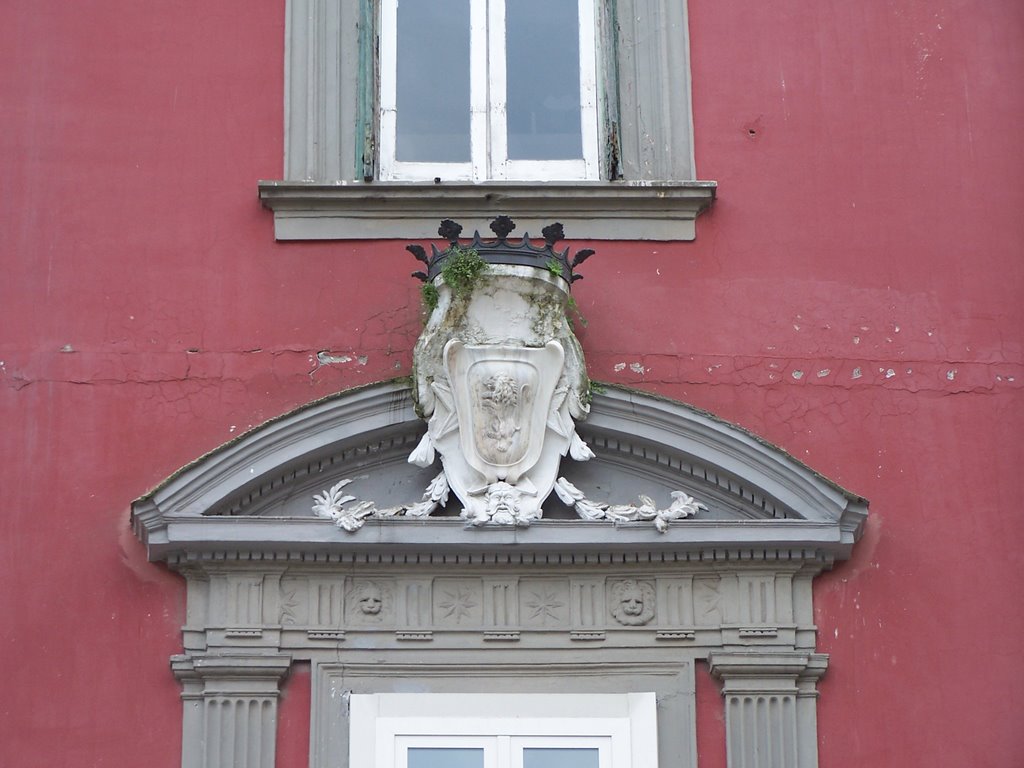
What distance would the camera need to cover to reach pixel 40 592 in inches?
328

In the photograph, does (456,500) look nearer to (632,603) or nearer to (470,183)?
(632,603)

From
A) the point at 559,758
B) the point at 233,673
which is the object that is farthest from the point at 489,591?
the point at 233,673

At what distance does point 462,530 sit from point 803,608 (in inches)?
52.3

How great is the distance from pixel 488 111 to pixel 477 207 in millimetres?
575

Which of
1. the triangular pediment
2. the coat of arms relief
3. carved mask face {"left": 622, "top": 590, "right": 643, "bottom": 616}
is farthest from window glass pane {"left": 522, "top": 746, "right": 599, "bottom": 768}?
the coat of arms relief

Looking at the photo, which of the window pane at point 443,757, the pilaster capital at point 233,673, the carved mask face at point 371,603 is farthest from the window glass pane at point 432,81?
the window pane at point 443,757

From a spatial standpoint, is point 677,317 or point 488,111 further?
point 488,111

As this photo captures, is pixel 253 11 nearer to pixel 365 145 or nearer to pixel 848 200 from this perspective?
pixel 365 145

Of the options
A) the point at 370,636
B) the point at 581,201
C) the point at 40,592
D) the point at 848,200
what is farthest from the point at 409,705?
the point at 848,200

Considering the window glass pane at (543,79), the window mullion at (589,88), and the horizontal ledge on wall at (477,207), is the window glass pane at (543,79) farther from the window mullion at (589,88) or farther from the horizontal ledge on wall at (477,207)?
the horizontal ledge on wall at (477,207)

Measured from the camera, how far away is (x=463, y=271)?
8.47 m

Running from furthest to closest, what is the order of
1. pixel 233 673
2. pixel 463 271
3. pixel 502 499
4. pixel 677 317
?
pixel 677 317, pixel 463 271, pixel 502 499, pixel 233 673

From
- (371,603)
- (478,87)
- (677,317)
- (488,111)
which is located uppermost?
(478,87)

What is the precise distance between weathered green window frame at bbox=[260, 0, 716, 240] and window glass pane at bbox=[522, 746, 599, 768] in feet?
6.96
